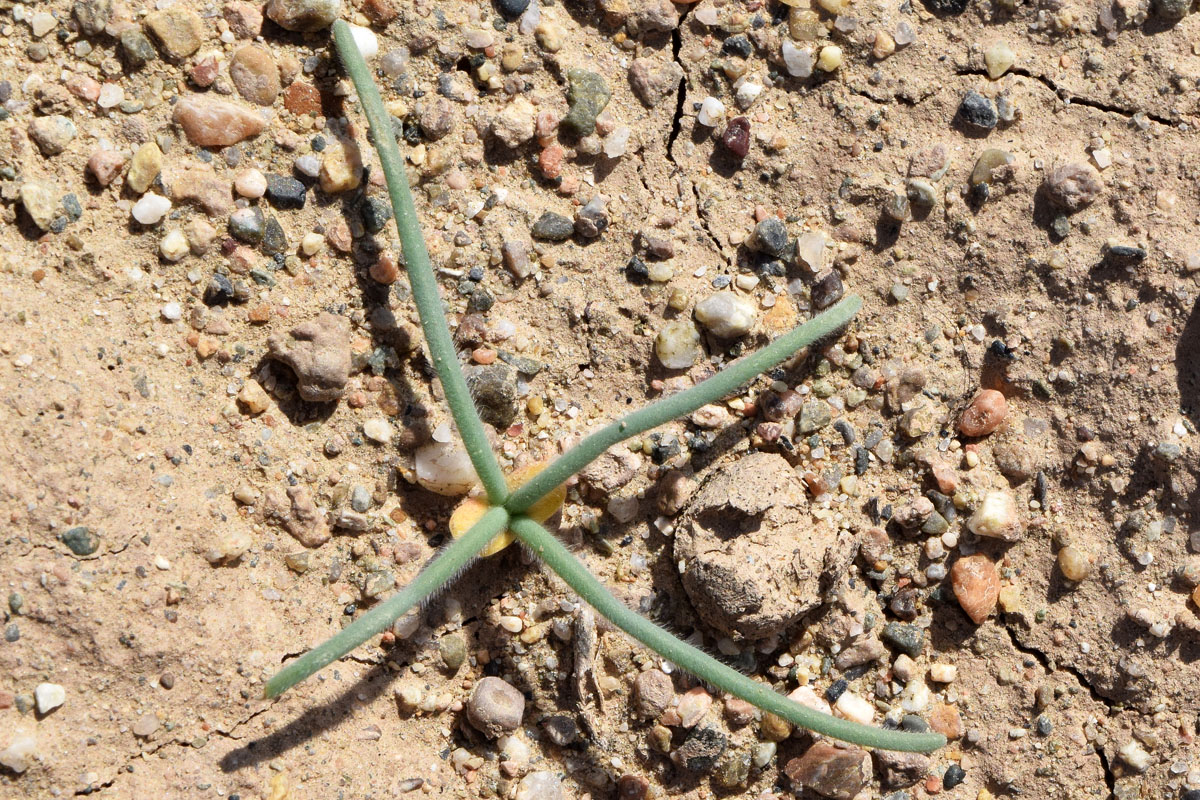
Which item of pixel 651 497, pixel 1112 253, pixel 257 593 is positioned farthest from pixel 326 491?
pixel 1112 253

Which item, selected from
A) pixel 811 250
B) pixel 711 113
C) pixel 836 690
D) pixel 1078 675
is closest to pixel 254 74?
pixel 711 113

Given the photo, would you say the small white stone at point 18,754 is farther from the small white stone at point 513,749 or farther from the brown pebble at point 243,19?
the brown pebble at point 243,19

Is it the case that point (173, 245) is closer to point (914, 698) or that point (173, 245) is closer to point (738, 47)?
point (738, 47)

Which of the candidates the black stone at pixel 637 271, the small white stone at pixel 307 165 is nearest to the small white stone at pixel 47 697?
the small white stone at pixel 307 165

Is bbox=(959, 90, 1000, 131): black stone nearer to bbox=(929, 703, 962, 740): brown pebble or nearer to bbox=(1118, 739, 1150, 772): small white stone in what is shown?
bbox=(929, 703, 962, 740): brown pebble

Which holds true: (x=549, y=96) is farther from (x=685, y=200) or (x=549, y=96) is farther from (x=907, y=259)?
(x=907, y=259)

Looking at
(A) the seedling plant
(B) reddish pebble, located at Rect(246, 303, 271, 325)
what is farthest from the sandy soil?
(A) the seedling plant

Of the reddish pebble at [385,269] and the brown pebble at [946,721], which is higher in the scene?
the reddish pebble at [385,269]
